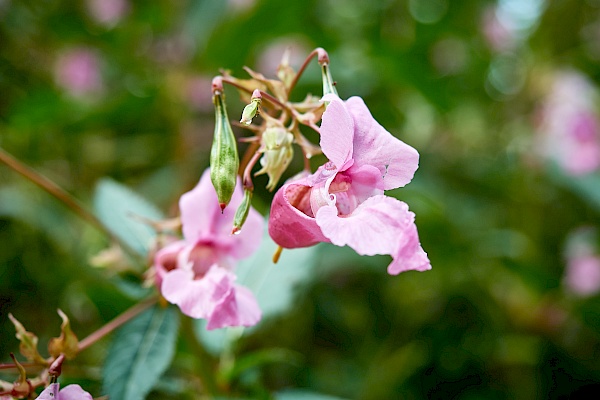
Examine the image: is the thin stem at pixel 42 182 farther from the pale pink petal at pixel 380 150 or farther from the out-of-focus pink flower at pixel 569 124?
the out-of-focus pink flower at pixel 569 124

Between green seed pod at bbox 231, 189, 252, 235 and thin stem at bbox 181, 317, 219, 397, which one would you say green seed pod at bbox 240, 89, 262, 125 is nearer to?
green seed pod at bbox 231, 189, 252, 235

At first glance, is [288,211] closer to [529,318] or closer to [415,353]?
[415,353]

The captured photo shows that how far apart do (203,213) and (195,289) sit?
3.8 inches

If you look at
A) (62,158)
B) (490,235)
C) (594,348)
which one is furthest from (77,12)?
(594,348)

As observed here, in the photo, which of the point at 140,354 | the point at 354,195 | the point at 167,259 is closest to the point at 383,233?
the point at 354,195

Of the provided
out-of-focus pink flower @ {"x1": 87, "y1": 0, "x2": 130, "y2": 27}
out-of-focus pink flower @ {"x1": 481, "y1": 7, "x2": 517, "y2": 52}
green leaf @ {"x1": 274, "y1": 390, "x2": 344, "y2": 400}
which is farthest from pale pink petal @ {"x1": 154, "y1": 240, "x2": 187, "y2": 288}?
out-of-focus pink flower @ {"x1": 481, "y1": 7, "x2": 517, "y2": 52}

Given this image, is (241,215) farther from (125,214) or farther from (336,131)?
(125,214)

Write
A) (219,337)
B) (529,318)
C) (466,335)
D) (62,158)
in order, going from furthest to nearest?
(62,158) → (529,318) → (466,335) → (219,337)

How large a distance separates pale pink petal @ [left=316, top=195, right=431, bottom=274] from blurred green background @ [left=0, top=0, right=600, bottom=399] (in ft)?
1.82

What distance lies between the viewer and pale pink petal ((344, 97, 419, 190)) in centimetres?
54

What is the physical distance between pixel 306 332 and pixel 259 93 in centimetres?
106

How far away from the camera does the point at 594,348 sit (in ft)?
5.08

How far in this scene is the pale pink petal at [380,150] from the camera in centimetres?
54

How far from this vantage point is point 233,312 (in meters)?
0.59
